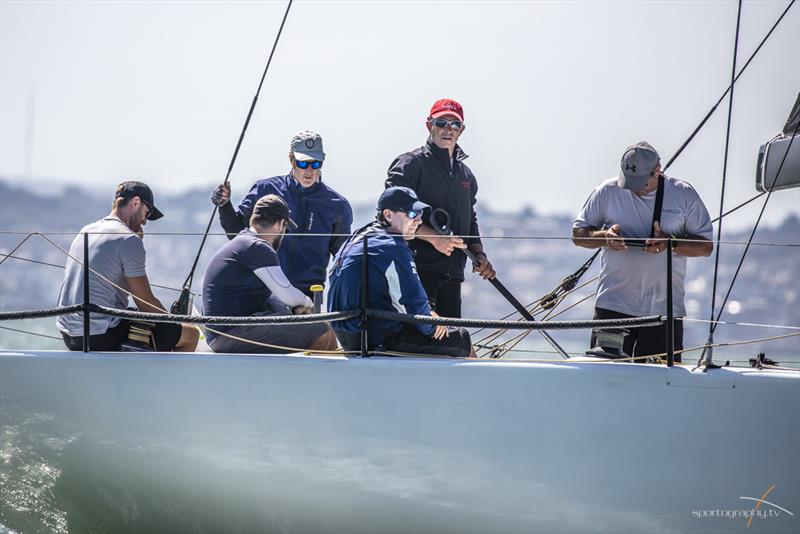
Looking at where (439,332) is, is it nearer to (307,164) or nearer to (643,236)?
(643,236)

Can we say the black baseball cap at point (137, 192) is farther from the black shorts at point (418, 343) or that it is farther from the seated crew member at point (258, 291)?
the black shorts at point (418, 343)

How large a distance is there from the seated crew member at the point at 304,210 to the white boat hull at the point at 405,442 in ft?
3.04

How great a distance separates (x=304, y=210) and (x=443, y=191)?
0.78 metres

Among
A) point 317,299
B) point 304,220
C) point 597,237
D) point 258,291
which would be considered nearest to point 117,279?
point 258,291

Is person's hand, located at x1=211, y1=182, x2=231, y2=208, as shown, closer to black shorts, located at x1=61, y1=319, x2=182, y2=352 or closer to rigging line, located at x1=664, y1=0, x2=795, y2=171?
black shorts, located at x1=61, y1=319, x2=182, y2=352

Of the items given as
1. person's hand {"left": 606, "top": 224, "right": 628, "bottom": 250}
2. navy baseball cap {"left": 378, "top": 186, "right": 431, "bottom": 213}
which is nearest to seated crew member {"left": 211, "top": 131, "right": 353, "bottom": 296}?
navy baseball cap {"left": 378, "top": 186, "right": 431, "bottom": 213}

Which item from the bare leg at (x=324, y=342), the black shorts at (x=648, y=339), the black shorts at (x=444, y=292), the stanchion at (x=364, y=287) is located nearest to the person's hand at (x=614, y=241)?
the black shorts at (x=648, y=339)

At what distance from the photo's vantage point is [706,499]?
3.78 m

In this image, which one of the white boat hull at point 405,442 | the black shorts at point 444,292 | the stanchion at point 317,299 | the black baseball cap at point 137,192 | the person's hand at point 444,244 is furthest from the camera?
the stanchion at point 317,299

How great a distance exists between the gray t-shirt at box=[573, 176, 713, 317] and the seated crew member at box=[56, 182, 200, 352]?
5.89 feet

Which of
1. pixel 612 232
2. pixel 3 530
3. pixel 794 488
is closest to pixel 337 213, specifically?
pixel 612 232

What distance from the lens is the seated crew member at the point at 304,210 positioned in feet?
16.6

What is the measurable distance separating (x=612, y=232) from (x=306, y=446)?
144cm

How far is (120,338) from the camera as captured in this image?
14.8 ft
